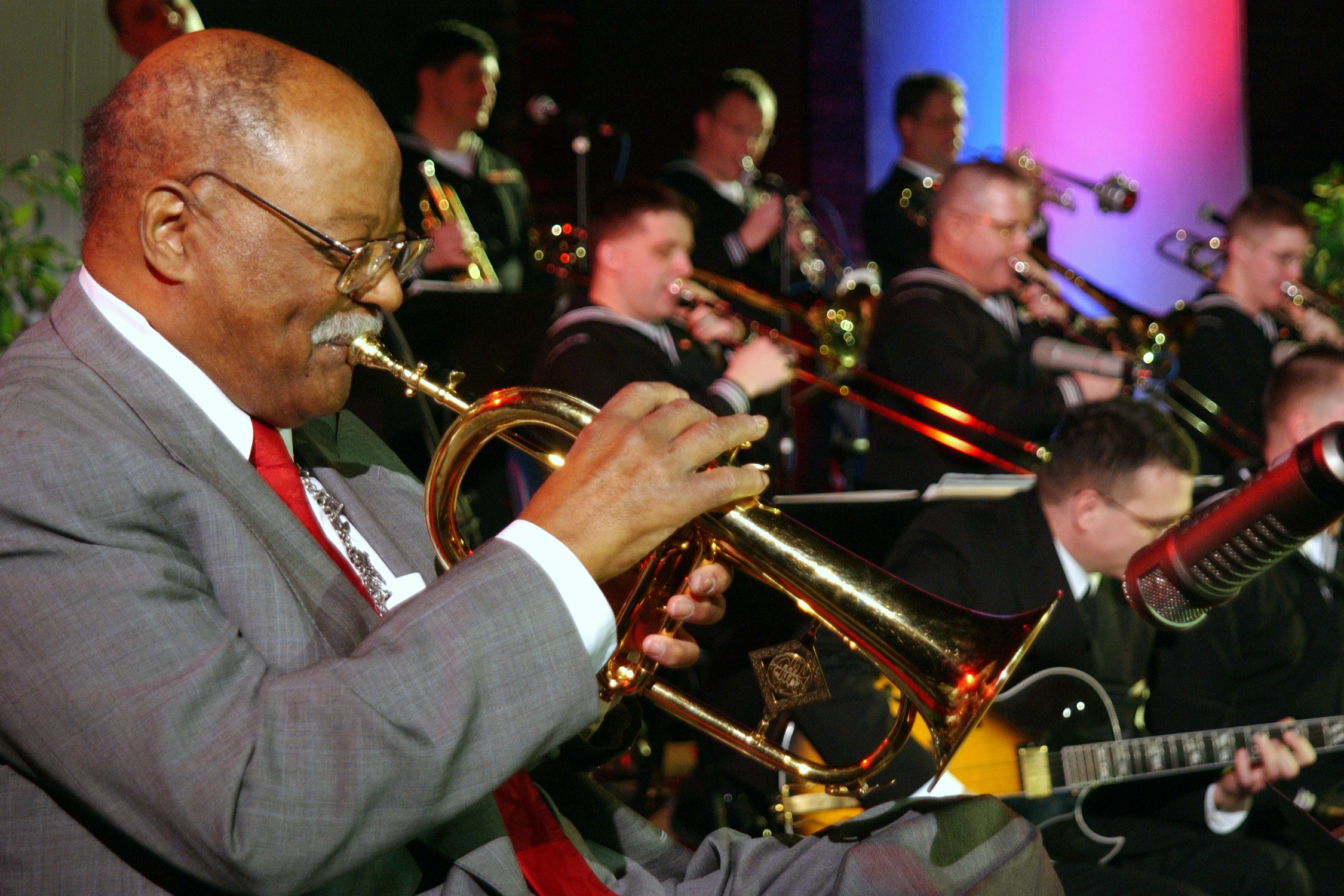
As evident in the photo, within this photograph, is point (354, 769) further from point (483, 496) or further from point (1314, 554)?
point (1314, 554)

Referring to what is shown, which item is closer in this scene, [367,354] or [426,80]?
[367,354]

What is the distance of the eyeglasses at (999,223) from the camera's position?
5.38 meters

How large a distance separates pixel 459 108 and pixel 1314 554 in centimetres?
412

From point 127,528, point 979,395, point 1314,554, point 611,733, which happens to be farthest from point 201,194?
point 979,395

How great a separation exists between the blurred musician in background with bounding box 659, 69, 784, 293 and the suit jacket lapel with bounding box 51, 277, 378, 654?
469 cm

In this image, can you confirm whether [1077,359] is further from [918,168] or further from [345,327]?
[345,327]

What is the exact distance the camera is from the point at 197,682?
1318mm

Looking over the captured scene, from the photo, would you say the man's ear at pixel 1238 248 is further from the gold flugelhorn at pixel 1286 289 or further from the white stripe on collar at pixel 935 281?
the white stripe on collar at pixel 935 281

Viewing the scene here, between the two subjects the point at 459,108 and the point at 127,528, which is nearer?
the point at 127,528

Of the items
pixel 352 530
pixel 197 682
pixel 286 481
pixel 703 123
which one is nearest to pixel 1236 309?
pixel 703 123

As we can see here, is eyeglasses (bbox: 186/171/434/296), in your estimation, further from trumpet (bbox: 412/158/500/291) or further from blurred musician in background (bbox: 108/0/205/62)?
trumpet (bbox: 412/158/500/291)

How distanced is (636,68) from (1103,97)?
3.15 m

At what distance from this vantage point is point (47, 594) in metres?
1.33

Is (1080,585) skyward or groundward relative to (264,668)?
groundward
